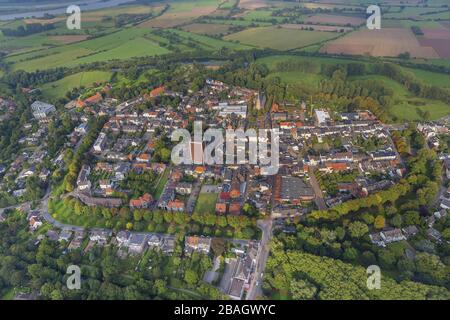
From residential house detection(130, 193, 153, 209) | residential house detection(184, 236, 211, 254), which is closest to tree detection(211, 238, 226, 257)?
residential house detection(184, 236, 211, 254)

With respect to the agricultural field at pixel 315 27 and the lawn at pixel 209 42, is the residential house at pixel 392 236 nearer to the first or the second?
the lawn at pixel 209 42

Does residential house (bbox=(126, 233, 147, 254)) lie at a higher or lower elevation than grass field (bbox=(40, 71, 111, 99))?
lower

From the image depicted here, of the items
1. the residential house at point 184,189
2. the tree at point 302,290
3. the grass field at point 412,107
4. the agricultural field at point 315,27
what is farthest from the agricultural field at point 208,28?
the tree at point 302,290

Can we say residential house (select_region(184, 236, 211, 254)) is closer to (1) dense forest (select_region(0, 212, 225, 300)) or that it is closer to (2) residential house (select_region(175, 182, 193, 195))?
(1) dense forest (select_region(0, 212, 225, 300))

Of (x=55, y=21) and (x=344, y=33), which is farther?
(x=55, y=21)

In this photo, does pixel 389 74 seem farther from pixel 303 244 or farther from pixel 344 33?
pixel 303 244

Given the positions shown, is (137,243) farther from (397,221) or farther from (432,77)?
(432,77)

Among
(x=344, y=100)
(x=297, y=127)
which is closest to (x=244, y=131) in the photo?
(x=297, y=127)
